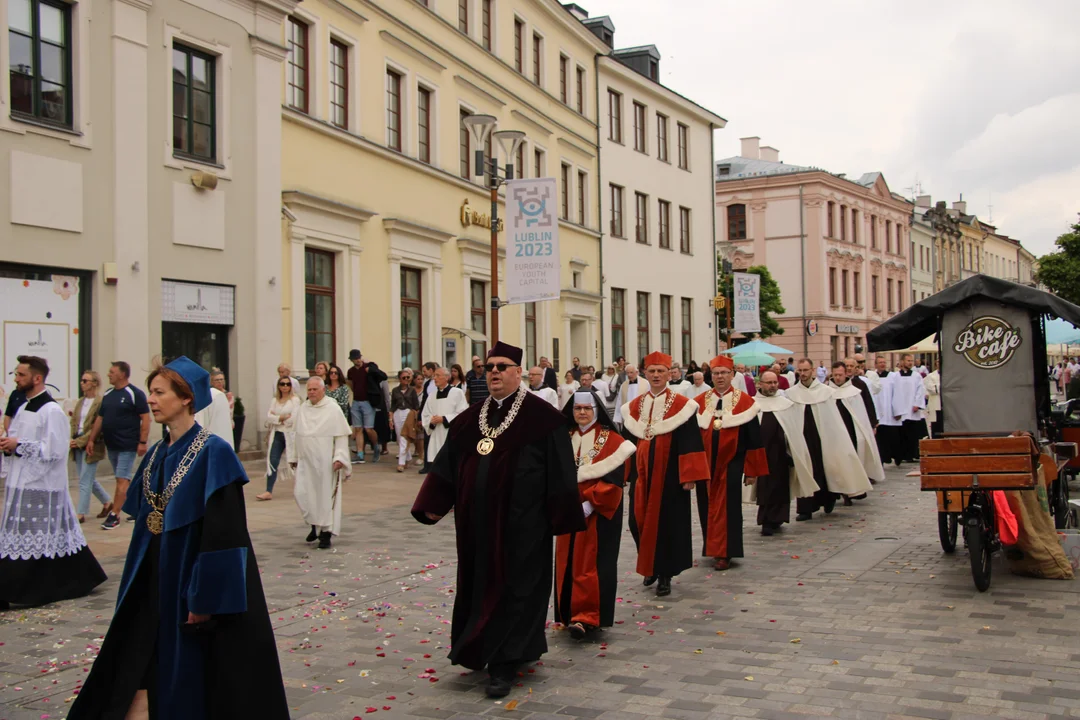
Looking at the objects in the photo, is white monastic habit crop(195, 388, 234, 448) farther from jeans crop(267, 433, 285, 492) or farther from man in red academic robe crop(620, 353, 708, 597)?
man in red academic robe crop(620, 353, 708, 597)

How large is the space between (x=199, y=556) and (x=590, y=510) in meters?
3.22

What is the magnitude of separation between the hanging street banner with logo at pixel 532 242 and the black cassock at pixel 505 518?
9493 millimetres

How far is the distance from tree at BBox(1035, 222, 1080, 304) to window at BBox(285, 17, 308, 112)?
122ft

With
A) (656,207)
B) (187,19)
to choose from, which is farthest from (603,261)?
(187,19)

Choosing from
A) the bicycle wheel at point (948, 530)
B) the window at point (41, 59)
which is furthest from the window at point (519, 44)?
the bicycle wheel at point (948, 530)

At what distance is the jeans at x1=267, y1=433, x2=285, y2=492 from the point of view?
13.6 metres

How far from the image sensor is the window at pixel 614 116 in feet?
115

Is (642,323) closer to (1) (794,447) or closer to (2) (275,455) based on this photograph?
(2) (275,455)

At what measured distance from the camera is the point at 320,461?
10.8 m

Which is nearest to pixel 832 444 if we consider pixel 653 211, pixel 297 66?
pixel 297 66

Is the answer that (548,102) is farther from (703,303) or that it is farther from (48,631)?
(48,631)

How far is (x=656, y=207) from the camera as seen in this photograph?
3750cm

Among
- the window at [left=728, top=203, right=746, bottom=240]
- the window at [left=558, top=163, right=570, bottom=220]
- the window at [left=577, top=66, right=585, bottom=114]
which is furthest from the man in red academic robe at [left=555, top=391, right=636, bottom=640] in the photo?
the window at [left=728, top=203, right=746, bottom=240]

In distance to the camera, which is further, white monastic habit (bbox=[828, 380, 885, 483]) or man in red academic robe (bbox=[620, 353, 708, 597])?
white monastic habit (bbox=[828, 380, 885, 483])
